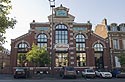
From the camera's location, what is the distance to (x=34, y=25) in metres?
48.1

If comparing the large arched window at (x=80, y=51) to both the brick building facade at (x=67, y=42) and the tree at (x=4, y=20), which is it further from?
the tree at (x=4, y=20)

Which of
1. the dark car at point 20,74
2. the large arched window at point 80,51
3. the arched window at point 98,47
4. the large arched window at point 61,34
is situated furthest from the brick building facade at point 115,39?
the dark car at point 20,74

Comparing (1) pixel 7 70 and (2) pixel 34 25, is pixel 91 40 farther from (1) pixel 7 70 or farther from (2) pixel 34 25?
(1) pixel 7 70

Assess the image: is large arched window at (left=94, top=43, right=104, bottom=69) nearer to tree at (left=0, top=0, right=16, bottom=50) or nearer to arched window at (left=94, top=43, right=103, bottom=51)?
arched window at (left=94, top=43, right=103, bottom=51)

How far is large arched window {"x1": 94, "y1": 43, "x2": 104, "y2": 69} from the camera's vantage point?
160 feet

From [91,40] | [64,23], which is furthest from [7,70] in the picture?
[91,40]

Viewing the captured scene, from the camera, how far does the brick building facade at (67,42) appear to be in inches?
1863

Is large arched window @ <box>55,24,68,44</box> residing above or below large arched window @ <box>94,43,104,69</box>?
above

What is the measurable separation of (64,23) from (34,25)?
20.9 ft

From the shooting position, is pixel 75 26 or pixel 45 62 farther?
pixel 75 26

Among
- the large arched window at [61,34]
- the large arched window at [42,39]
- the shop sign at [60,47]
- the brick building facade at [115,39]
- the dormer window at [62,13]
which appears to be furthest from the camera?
the brick building facade at [115,39]

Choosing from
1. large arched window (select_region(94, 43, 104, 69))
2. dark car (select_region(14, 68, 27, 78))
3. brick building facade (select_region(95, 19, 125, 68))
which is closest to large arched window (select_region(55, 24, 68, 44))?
large arched window (select_region(94, 43, 104, 69))

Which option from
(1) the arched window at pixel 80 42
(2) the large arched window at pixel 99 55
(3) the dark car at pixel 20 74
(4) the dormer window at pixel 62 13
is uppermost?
(4) the dormer window at pixel 62 13

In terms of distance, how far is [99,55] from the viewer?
49.0 meters
